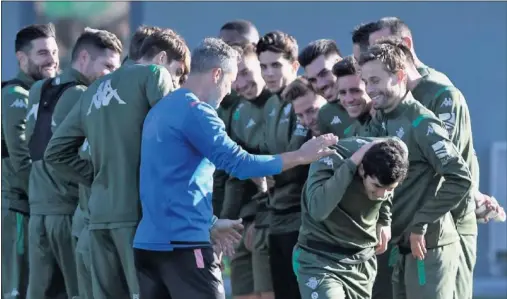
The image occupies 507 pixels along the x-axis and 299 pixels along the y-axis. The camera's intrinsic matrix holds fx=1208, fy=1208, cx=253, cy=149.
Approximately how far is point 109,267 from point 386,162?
5.14ft

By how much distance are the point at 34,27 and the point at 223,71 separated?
3.49 meters

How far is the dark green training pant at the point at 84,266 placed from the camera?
6434 millimetres

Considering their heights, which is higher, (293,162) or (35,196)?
(293,162)

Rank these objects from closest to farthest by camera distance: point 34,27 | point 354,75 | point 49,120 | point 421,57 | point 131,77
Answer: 1. point 131,77
2. point 354,75
3. point 49,120
4. point 34,27
5. point 421,57

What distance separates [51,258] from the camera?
24.8 ft

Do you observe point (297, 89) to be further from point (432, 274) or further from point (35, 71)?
point (35, 71)

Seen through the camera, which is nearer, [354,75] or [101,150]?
[101,150]

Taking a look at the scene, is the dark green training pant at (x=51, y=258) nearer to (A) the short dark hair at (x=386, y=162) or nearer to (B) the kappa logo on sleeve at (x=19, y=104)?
(B) the kappa logo on sleeve at (x=19, y=104)

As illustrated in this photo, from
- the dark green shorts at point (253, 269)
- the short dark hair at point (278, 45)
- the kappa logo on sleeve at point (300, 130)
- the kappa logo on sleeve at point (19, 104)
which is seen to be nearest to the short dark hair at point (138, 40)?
the kappa logo on sleeve at point (300, 130)

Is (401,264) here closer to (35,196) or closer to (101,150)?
(101,150)

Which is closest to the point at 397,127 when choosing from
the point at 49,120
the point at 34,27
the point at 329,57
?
the point at 329,57

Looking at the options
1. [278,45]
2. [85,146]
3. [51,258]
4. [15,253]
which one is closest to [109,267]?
[85,146]

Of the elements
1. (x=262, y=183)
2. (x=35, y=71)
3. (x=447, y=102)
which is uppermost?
(x=35, y=71)

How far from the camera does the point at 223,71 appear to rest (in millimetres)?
5344
